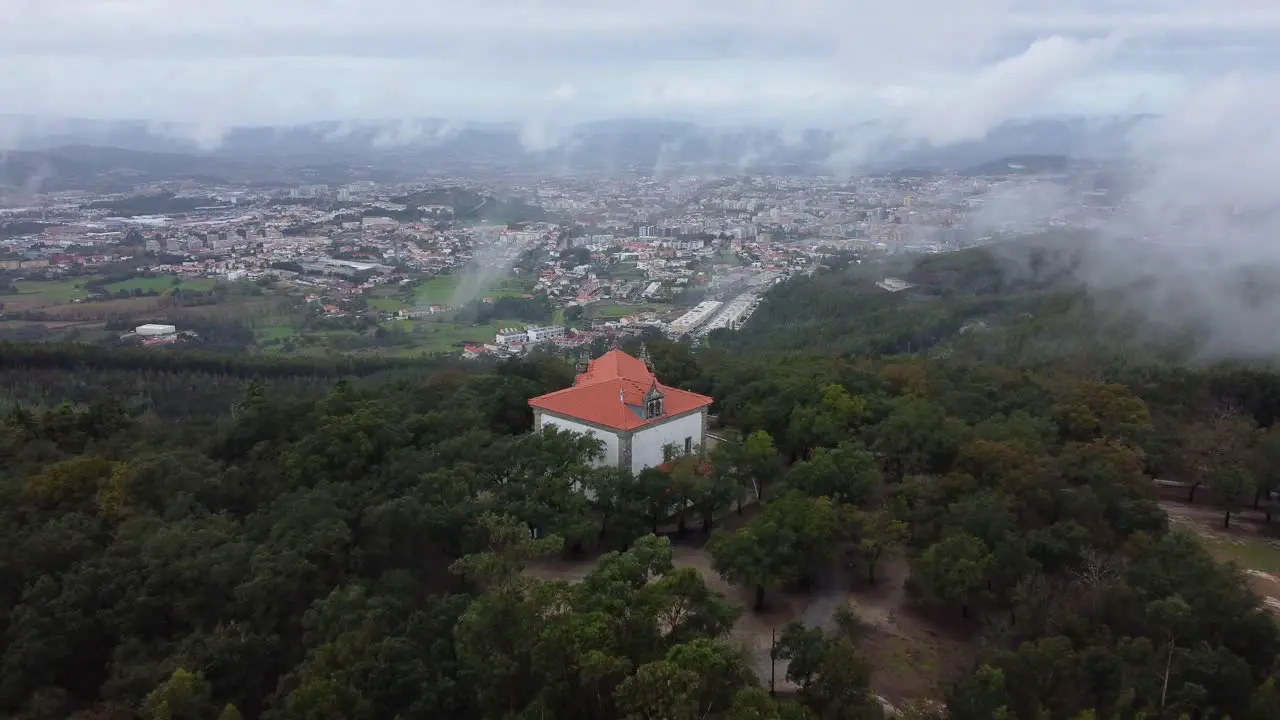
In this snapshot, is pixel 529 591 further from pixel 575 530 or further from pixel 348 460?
pixel 348 460

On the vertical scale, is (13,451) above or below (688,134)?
below

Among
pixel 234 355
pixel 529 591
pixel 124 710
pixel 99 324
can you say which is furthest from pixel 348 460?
pixel 99 324

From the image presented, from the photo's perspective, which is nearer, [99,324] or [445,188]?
[99,324]

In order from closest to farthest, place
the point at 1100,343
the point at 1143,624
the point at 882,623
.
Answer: the point at 1143,624 < the point at 882,623 < the point at 1100,343

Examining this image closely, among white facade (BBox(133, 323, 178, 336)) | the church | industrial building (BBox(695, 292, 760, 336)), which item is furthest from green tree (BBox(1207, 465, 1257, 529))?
white facade (BBox(133, 323, 178, 336))

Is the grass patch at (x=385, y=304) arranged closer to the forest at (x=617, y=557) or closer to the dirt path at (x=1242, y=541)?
the forest at (x=617, y=557)

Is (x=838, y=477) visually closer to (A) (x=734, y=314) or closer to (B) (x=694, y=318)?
(B) (x=694, y=318)
